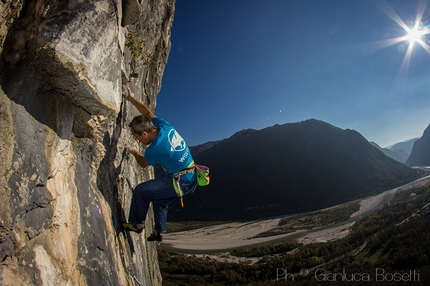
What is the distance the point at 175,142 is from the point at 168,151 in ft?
0.68

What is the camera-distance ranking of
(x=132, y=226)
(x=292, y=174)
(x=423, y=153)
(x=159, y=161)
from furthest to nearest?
(x=423, y=153), (x=292, y=174), (x=132, y=226), (x=159, y=161)

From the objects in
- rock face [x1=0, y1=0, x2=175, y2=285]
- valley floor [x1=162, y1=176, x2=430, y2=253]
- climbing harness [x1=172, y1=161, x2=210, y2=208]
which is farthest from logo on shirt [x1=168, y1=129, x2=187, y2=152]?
valley floor [x1=162, y1=176, x2=430, y2=253]

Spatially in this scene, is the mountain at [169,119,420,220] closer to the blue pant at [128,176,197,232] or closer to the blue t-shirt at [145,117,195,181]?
the blue pant at [128,176,197,232]

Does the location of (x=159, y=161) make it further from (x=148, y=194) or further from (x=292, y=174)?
(x=292, y=174)

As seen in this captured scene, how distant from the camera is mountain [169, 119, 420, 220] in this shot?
87438 mm

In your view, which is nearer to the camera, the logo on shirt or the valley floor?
the logo on shirt

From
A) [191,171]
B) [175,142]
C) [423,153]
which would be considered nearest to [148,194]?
[191,171]

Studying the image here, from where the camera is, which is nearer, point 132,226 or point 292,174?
point 132,226

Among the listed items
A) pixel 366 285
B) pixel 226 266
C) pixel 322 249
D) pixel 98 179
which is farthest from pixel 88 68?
pixel 322 249

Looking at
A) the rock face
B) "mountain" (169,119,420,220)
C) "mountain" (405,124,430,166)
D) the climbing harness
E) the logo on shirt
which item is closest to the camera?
the rock face

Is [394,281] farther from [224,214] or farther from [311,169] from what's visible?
[311,169]

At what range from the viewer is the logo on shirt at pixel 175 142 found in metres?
4.02

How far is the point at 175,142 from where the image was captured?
407cm

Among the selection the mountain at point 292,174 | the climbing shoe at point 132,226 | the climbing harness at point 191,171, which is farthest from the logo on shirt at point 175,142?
the mountain at point 292,174
